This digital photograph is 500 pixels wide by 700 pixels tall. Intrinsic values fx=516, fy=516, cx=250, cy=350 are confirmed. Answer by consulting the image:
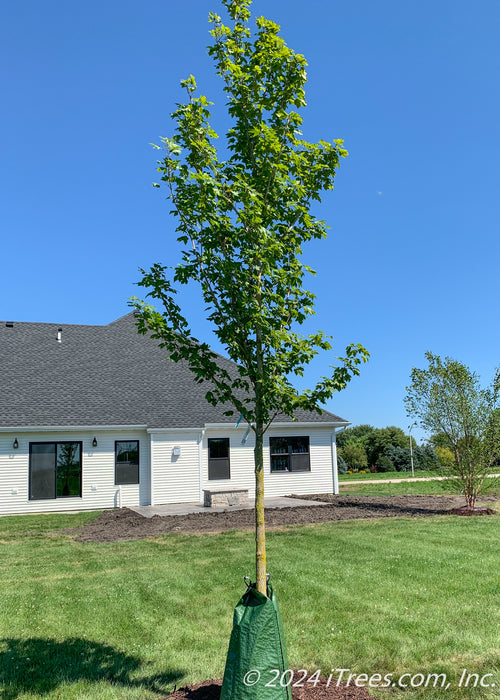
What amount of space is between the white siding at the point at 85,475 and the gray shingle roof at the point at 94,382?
50cm

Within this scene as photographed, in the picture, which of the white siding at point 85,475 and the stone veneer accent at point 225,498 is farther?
the stone veneer accent at point 225,498

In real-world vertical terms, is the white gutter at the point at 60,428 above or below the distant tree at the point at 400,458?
above

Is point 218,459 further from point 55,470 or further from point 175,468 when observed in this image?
A: point 55,470

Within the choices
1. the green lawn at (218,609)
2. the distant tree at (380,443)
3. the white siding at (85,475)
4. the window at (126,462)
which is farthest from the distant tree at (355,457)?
the green lawn at (218,609)

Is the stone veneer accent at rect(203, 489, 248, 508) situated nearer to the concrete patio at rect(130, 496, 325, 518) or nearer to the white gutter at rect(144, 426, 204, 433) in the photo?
the concrete patio at rect(130, 496, 325, 518)

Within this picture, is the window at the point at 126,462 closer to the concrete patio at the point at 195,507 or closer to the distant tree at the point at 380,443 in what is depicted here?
the concrete patio at the point at 195,507

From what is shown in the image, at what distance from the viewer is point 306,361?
13.7 ft

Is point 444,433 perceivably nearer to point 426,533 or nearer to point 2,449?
point 426,533

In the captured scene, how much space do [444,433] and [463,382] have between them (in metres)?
1.58

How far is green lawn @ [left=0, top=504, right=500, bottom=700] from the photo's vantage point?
171 inches

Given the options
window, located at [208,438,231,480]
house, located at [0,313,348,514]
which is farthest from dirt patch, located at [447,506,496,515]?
window, located at [208,438,231,480]

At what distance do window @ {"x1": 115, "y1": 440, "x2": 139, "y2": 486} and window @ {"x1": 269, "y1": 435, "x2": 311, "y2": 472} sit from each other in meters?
5.23

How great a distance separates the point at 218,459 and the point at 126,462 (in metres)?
3.34

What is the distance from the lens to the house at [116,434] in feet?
54.5
